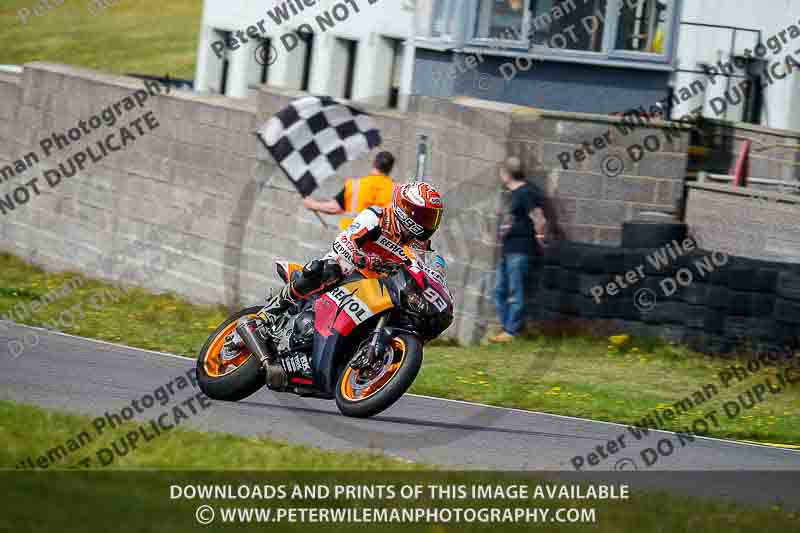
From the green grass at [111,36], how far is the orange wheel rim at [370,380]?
4189cm

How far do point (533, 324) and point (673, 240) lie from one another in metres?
1.70

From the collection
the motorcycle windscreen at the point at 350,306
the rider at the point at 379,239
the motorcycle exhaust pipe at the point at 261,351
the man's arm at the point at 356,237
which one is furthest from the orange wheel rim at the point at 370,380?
the man's arm at the point at 356,237

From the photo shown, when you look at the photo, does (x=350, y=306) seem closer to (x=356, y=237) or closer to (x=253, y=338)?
(x=356, y=237)

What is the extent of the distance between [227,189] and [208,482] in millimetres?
11777

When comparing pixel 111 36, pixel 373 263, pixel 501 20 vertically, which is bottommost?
pixel 373 263

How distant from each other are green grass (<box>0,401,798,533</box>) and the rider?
135cm

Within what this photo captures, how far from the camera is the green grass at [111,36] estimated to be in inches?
2030

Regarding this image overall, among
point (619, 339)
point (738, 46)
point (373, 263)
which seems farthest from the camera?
point (738, 46)

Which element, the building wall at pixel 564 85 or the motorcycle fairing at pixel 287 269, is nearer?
the motorcycle fairing at pixel 287 269

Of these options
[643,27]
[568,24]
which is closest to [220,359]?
[568,24]

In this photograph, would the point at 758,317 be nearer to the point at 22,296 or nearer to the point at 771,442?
the point at 771,442

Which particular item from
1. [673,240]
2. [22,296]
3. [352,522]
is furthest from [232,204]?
[352,522]

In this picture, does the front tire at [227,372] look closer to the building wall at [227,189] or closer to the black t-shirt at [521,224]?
the black t-shirt at [521,224]

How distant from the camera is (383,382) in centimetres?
838
